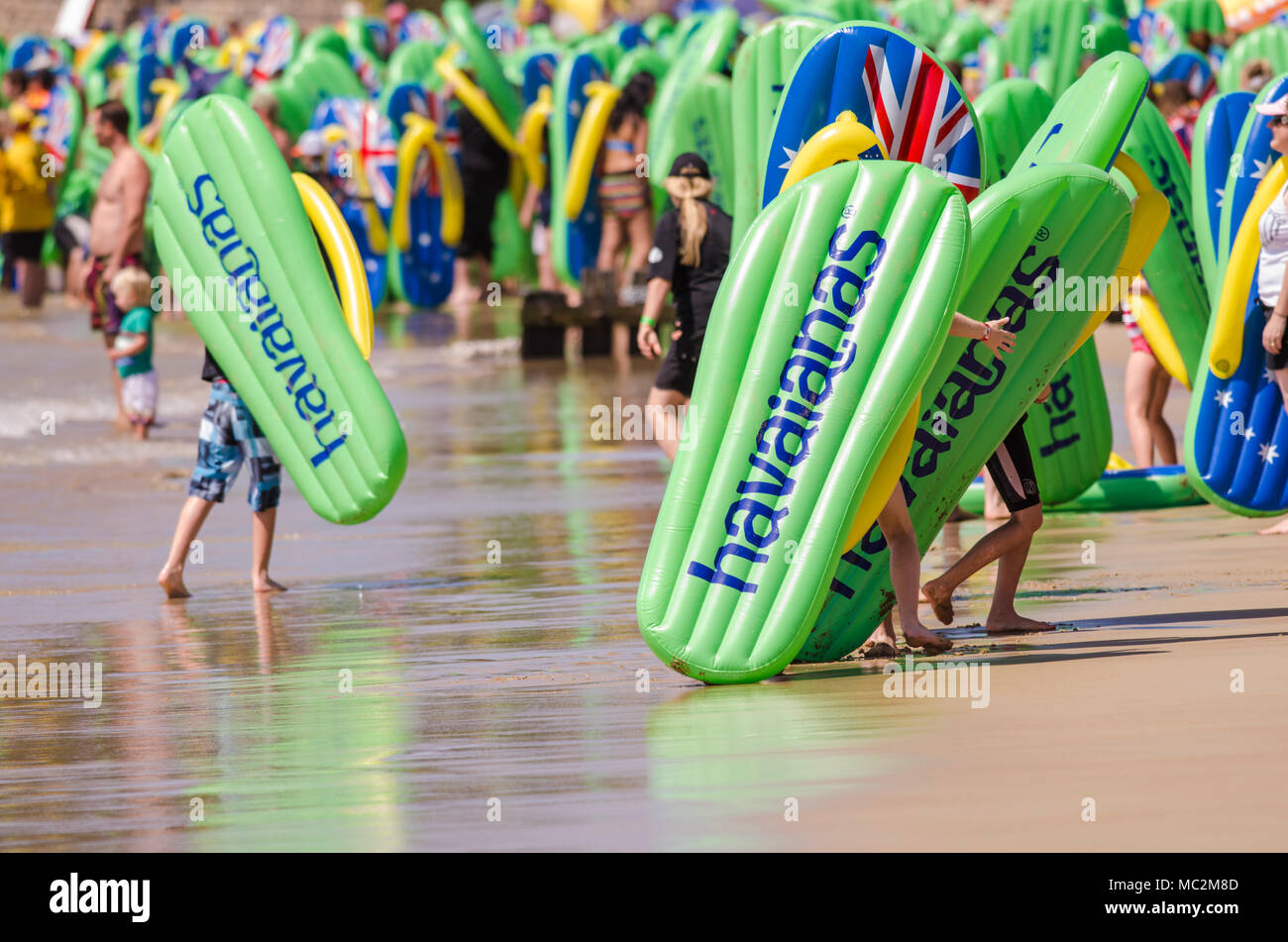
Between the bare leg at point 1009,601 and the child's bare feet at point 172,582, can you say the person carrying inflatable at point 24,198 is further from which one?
the bare leg at point 1009,601

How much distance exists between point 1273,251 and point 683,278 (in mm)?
2175

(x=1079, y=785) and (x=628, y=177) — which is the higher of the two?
(x=628, y=177)

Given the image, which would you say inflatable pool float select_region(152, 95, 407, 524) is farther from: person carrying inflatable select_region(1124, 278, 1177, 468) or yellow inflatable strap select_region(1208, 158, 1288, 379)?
person carrying inflatable select_region(1124, 278, 1177, 468)

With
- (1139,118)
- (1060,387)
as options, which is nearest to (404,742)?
(1060,387)

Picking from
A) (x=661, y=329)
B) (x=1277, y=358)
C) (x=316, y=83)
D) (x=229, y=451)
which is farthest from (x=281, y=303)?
(x=316, y=83)

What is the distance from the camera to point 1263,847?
3951 mm

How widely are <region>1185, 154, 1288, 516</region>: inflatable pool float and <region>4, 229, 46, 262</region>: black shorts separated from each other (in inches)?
635

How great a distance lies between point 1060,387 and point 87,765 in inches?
186

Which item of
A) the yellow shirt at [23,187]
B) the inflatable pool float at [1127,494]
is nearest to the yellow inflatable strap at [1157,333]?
the inflatable pool float at [1127,494]

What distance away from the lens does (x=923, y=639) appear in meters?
5.95

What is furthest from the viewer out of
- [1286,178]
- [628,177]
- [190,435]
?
[628,177]

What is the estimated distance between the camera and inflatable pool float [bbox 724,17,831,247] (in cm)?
877

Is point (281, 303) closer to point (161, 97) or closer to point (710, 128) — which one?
point (710, 128)

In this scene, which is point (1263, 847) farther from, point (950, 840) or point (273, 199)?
point (273, 199)
